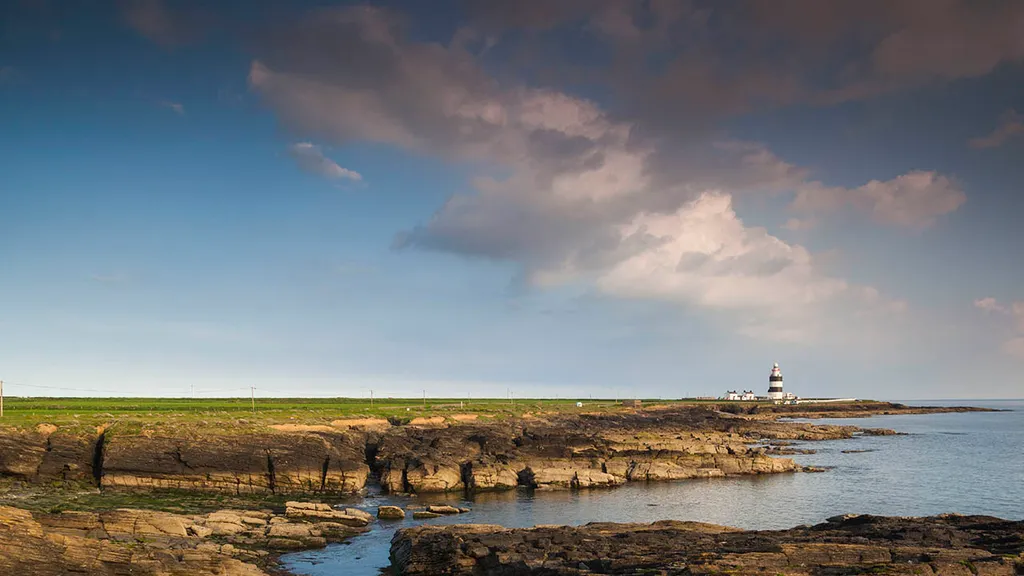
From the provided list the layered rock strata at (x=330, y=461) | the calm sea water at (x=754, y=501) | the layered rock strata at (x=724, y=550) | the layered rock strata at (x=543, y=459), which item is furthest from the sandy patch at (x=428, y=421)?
the layered rock strata at (x=724, y=550)

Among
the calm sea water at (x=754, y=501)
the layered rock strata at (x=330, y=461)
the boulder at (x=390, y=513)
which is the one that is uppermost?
the layered rock strata at (x=330, y=461)

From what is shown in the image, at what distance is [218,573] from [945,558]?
102 ft

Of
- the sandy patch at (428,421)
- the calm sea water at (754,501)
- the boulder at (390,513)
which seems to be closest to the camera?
the calm sea water at (754,501)

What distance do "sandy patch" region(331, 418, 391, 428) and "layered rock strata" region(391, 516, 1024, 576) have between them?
58.6m

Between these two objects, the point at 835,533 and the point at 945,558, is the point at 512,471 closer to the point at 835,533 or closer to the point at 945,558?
the point at 835,533

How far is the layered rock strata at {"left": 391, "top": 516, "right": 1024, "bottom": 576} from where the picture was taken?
24969 mm

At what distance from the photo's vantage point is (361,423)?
10162cm

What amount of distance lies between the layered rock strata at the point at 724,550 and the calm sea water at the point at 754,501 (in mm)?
5258

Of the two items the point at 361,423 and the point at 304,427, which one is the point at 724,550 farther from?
the point at 361,423

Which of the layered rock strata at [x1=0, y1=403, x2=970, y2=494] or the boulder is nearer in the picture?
the boulder

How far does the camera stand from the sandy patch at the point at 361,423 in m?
96.9

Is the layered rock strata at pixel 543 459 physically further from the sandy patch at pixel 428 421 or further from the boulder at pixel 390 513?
the boulder at pixel 390 513

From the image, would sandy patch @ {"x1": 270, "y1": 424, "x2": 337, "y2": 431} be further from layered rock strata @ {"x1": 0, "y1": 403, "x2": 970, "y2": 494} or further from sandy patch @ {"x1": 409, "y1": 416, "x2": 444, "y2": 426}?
sandy patch @ {"x1": 409, "y1": 416, "x2": 444, "y2": 426}

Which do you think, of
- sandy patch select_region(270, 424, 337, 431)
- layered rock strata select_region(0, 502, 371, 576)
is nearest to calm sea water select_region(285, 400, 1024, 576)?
layered rock strata select_region(0, 502, 371, 576)
